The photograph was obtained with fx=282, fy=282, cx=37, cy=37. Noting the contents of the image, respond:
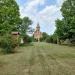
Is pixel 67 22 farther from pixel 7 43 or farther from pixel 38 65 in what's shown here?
pixel 38 65

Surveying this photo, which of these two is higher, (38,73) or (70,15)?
(70,15)

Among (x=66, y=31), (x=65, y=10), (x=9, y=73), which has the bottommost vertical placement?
(x=9, y=73)

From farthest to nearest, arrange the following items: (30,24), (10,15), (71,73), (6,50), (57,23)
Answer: (30,24), (57,23), (10,15), (6,50), (71,73)

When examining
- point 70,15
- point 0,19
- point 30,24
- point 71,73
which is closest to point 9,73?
point 71,73

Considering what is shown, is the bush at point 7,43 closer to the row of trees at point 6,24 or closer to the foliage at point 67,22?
the row of trees at point 6,24

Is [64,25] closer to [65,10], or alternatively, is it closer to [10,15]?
[65,10]

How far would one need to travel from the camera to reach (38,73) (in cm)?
1579

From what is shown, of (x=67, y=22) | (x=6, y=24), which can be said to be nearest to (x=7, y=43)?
(x=6, y=24)

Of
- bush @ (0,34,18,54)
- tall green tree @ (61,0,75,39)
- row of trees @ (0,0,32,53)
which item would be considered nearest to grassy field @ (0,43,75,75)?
bush @ (0,34,18,54)

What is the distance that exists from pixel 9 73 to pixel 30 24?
10360 cm

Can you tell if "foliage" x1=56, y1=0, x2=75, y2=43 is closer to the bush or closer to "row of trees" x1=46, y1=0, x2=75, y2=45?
"row of trees" x1=46, y1=0, x2=75, y2=45

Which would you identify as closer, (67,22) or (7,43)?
(7,43)

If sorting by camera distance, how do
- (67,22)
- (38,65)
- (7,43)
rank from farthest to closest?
1. (67,22)
2. (7,43)
3. (38,65)

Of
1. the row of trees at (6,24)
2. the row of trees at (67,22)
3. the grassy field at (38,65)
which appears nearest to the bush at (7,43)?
the row of trees at (6,24)
